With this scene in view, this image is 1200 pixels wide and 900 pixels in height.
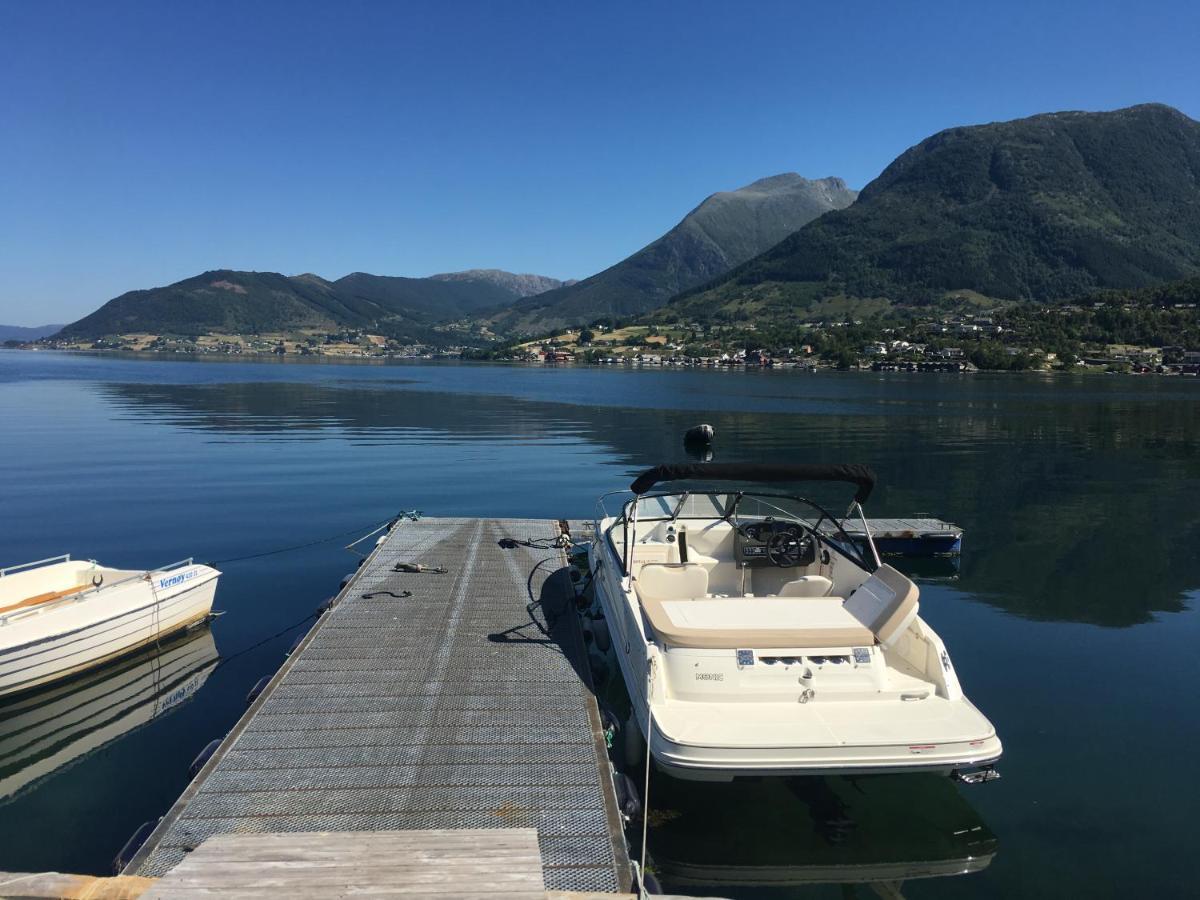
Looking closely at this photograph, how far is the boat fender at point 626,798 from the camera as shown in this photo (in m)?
8.03

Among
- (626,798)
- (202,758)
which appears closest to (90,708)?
(202,758)

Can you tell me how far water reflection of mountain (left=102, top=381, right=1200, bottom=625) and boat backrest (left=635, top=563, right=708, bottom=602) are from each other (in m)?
9.43

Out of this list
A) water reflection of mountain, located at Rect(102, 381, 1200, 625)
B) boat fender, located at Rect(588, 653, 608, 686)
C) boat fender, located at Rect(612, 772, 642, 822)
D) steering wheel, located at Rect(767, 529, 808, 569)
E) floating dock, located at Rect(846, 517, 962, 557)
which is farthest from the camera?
floating dock, located at Rect(846, 517, 962, 557)

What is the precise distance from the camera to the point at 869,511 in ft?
89.1

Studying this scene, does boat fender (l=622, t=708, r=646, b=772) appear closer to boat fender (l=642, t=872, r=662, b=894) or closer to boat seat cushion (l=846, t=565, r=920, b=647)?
boat fender (l=642, t=872, r=662, b=894)

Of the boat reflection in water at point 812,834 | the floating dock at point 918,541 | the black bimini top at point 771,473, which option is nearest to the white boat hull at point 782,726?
the boat reflection in water at point 812,834

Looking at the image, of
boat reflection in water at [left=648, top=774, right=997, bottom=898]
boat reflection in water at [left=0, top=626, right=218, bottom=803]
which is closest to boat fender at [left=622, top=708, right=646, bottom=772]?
boat reflection in water at [left=648, top=774, right=997, bottom=898]

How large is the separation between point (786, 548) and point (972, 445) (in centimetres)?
3825

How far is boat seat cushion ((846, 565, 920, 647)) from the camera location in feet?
29.8

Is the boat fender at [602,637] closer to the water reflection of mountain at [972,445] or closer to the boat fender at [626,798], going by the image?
the boat fender at [626,798]

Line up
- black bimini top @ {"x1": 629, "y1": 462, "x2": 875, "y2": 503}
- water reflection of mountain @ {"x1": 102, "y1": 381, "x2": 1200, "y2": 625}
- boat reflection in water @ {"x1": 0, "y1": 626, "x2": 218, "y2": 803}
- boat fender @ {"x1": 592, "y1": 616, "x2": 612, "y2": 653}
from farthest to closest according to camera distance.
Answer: water reflection of mountain @ {"x1": 102, "y1": 381, "x2": 1200, "y2": 625}
boat fender @ {"x1": 592, "y1": 616, "x2": 612, "y2": 653}
black bimini top @ {"x1": 629, "y1": 462, "x2": 875, "y2": 503}
boat reflection in water @ {"x1": 0, "y1": 626, "x2": 218, "y2": 803}

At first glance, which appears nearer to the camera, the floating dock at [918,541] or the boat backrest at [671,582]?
the boat backrest at [671,582]

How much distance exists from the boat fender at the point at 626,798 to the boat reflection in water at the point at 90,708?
7.65m

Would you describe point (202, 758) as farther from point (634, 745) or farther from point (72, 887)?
point (634, 745)
